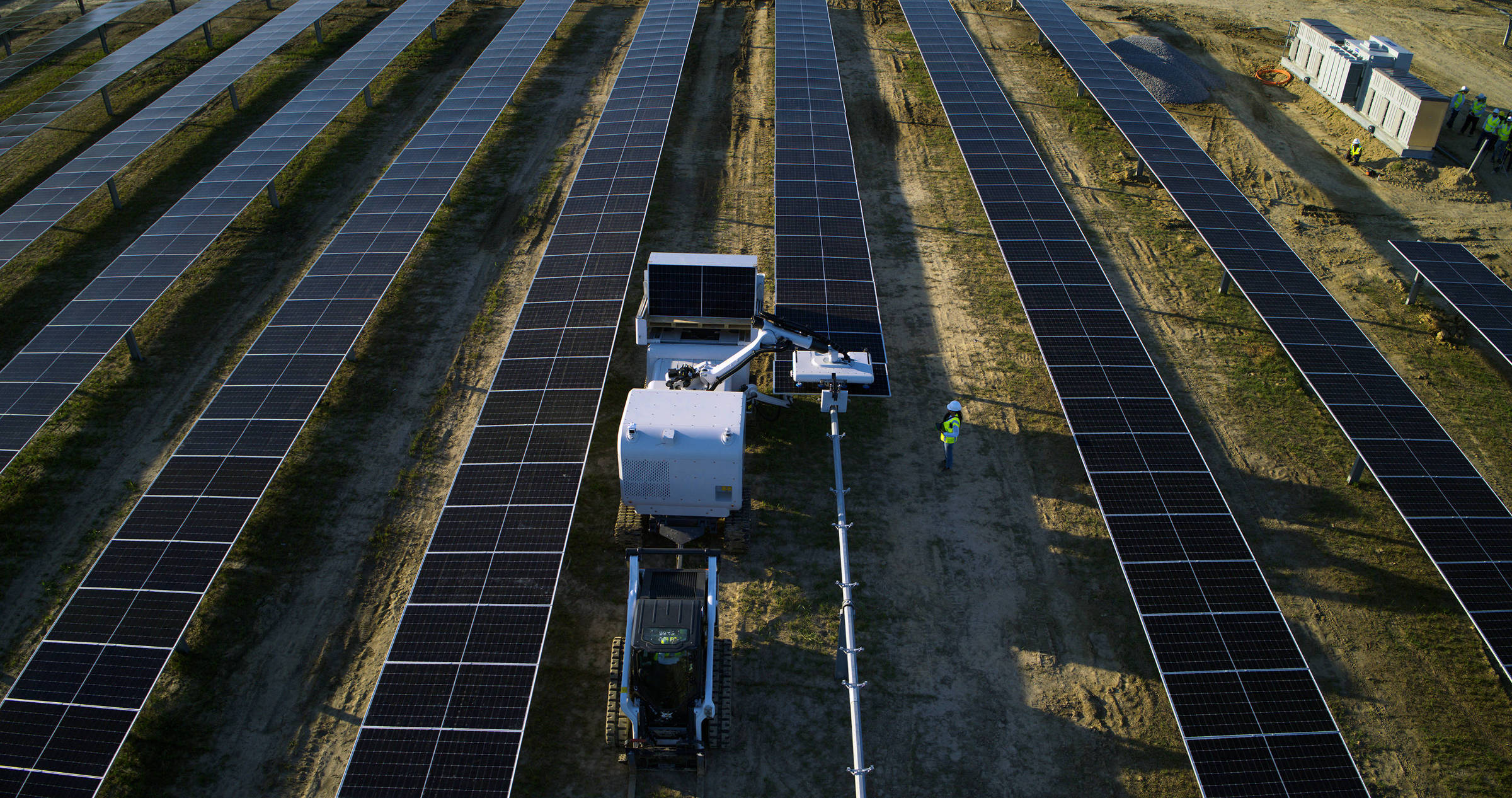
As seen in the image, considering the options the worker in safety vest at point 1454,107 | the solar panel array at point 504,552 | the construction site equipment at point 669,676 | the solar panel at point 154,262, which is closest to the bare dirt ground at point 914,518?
the construction site equipment at point 669,676

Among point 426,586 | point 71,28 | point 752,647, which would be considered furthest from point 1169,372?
point 71,28

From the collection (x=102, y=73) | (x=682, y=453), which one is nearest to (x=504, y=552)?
(x=682, y=453)

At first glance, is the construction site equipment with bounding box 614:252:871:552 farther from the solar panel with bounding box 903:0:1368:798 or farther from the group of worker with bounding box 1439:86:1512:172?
the group of worker with bounding box 1439:86:1512:172

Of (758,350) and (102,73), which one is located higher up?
(102,73)

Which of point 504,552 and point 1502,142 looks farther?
point 1502,142

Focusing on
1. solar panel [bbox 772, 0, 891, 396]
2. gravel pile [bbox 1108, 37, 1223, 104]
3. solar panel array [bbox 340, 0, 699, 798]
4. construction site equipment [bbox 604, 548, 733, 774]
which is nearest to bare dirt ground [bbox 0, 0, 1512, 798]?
construction site equipment [bbox 604, 548, 733, 774]

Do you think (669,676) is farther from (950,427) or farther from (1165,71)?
(1165,71)
